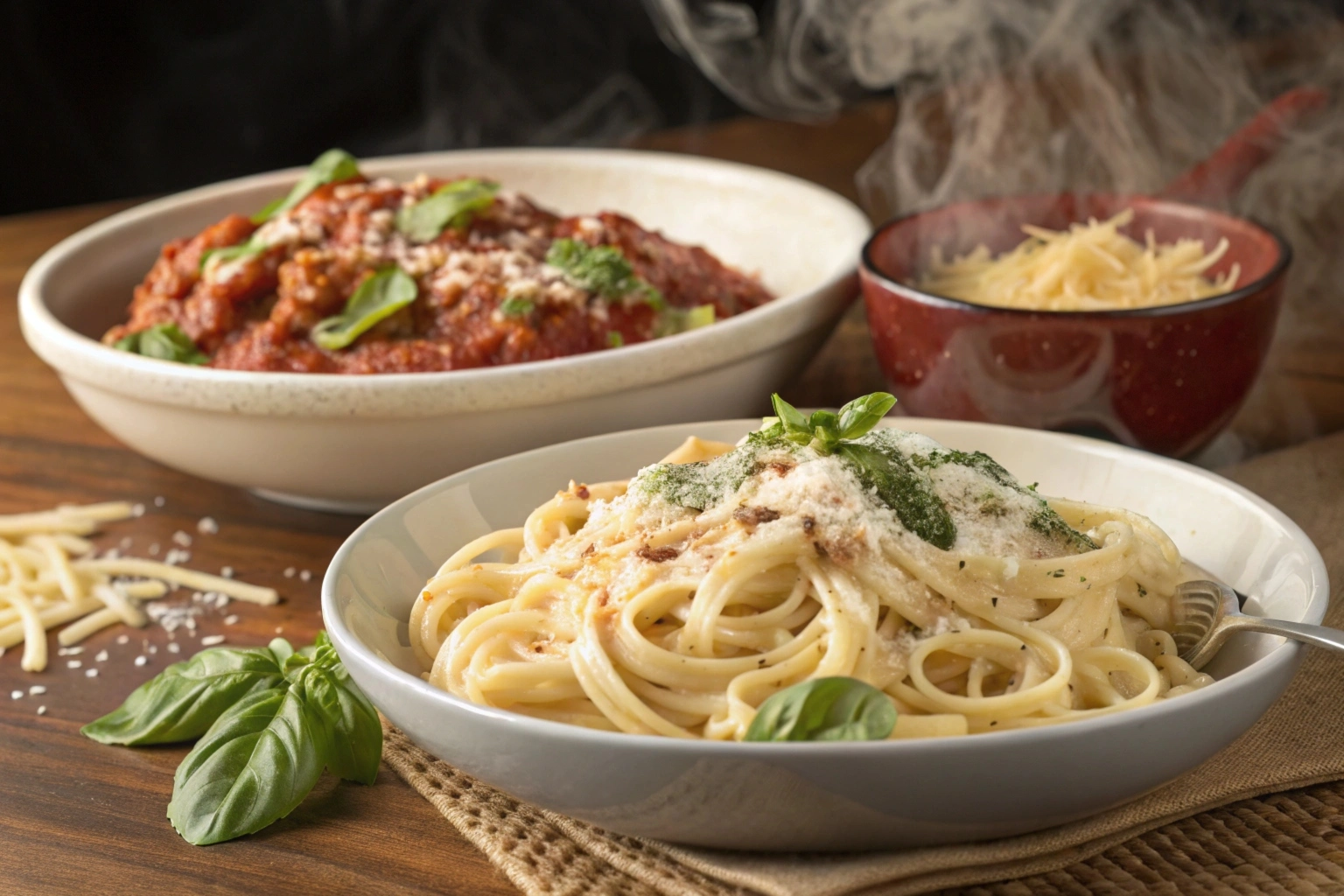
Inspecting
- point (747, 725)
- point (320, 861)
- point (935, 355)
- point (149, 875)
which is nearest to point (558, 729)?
point (747, 725)

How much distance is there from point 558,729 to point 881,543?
19.7 inches

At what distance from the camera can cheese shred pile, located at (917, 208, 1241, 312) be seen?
2762 millimetres

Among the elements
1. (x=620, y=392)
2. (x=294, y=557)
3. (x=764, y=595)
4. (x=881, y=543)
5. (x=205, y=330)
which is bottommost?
(x=294, y=557)

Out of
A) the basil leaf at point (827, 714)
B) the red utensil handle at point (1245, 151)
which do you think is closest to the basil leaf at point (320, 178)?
the red utensil handle at point (1245, 151)

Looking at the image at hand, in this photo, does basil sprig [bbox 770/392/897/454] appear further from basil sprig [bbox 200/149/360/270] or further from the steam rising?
basil sprig [bbox 200/149/360/270]

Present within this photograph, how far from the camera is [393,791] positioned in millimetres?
1824

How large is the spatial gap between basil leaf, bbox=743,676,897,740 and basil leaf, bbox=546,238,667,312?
148 cm

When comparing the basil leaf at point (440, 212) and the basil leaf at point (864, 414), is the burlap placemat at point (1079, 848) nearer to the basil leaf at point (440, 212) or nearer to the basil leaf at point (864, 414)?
the basil leaf at point (864, 414)

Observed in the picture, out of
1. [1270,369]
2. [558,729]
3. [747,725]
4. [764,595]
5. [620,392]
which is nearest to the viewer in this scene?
[558,729]

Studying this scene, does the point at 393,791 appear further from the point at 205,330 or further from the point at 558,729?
the point at 205,330

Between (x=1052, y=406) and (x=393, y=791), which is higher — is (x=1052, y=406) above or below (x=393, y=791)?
above

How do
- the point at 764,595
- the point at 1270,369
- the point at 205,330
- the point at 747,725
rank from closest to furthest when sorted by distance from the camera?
the point at 747,725 < the point at 764,595 < the point at 205,330 < the point at 1270,369

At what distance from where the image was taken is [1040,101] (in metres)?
5.00

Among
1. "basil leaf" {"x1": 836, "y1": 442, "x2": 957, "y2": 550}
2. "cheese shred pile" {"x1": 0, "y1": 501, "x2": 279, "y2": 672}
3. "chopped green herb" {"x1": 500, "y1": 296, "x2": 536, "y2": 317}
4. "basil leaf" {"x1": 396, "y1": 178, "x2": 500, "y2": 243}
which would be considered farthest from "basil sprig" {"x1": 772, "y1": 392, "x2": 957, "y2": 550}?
"basil leaf" {"x1": 396, "y1": 178, "x2": 500, "y2": 243}
